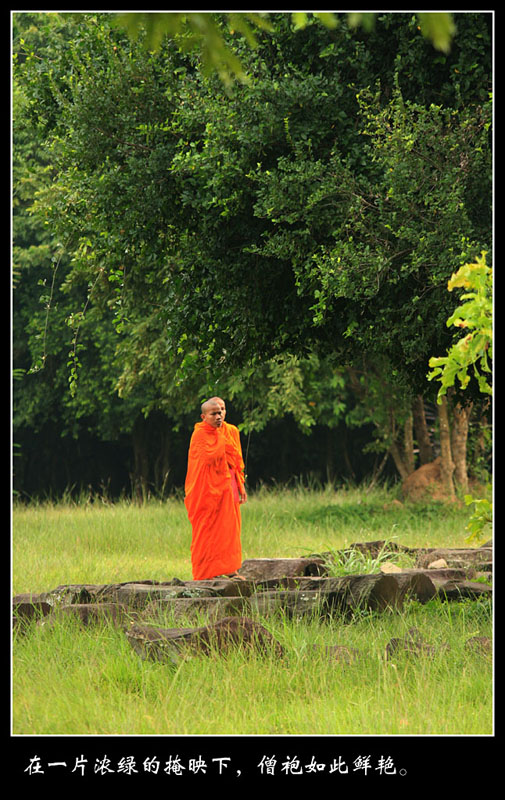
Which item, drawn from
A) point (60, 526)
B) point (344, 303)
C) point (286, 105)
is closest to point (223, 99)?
point (286, 105)

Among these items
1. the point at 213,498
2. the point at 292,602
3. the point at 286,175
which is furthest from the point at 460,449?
the point at 286,175

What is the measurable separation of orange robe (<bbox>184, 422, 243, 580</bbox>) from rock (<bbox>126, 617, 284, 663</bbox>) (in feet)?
13.3

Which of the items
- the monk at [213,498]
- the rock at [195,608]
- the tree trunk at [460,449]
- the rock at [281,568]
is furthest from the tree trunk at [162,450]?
the rock at [195,608]

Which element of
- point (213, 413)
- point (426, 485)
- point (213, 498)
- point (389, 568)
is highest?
point (213, 413)

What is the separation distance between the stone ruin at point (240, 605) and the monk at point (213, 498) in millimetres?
1087

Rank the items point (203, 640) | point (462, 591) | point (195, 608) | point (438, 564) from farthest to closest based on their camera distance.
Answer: point (438, 564) < point (462, 591) < point (195, 608) < point (203, 640)

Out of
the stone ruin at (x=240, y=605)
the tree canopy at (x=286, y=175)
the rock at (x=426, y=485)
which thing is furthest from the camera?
the rock at (x=426, y=485)

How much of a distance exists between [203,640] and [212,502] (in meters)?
4.44

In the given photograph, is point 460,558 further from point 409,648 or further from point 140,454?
point 140,454

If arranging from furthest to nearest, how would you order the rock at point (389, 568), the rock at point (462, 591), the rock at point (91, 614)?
the rock at point (389, 568) < the rock at point (462, 591) < the rock at point (91, 614)

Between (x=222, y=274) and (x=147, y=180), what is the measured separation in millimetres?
979

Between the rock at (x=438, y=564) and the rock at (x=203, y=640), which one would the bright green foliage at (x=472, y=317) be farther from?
the rock at (x=438, y=564)

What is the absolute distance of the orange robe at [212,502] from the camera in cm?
1075

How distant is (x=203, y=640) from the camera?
21.2ft
